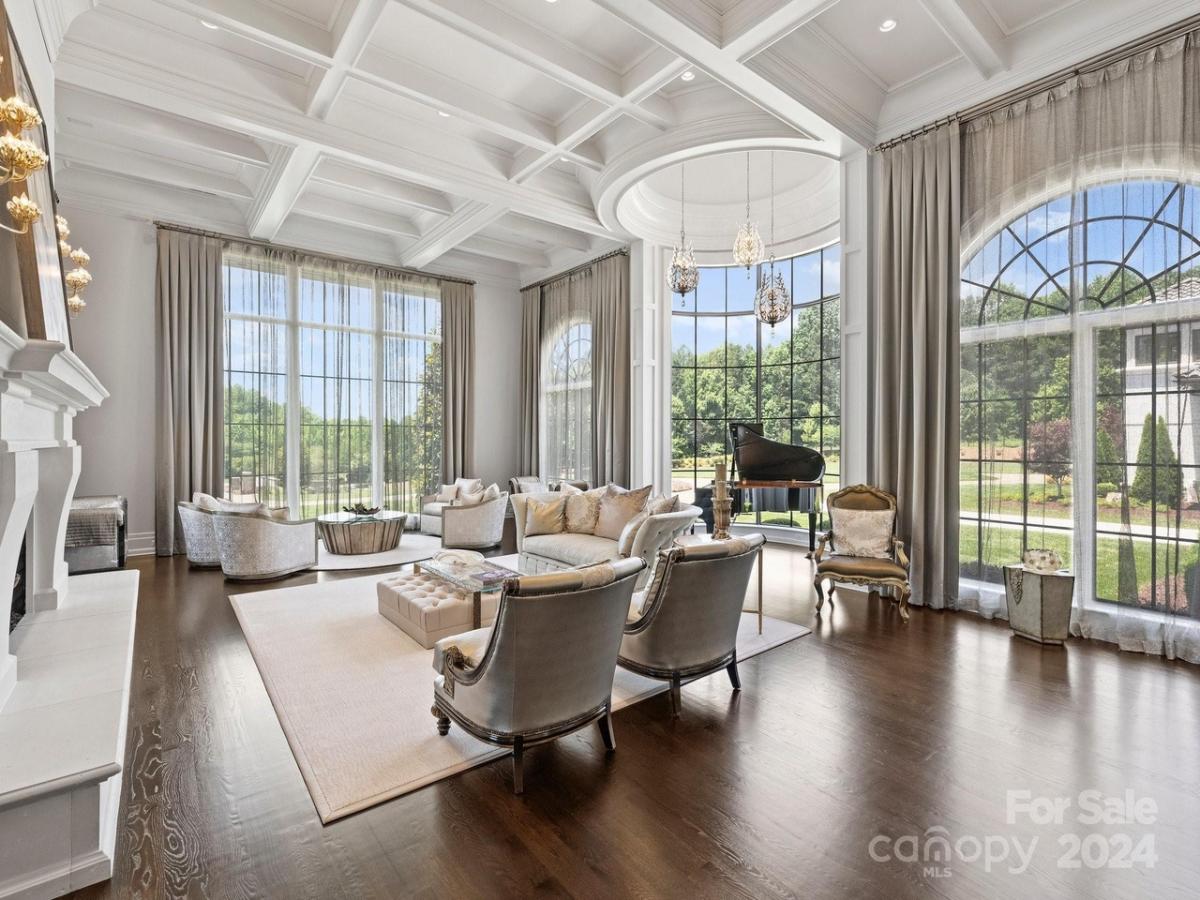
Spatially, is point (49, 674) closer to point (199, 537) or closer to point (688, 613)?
point (688, 613)

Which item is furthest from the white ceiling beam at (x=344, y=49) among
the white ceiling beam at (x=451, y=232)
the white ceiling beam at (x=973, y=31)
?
the white ceiling beam at (x=973, y=31)

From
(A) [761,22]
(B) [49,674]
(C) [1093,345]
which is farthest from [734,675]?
(A) [761,22]

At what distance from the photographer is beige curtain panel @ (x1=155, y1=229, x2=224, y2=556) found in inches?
280

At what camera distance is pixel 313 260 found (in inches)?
329

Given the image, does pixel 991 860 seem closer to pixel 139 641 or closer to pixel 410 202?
pixel 139 641

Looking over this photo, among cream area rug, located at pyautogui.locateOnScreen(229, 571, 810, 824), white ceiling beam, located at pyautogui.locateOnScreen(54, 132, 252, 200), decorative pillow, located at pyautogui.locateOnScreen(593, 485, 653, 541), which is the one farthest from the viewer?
white ceiling beam, located at pyautogui.locateOnScreen(54, 132, 252, 200)

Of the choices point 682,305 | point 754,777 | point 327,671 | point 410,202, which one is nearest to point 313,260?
point 410,202

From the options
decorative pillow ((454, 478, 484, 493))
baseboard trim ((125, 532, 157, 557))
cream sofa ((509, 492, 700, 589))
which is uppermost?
decorative pillow ((454, 478, 484, 493))

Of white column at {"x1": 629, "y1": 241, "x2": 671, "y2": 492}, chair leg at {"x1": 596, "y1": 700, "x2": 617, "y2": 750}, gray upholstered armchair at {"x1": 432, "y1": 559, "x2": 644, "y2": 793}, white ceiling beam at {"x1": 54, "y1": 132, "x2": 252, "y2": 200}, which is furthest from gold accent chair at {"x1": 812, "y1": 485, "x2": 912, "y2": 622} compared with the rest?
white ceiling beam at {"x1": 54, "y1": 132, "x2": 252, "y2": 200}

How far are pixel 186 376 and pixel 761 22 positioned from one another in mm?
7174

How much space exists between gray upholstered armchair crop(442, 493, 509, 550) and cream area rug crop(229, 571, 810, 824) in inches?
81.3

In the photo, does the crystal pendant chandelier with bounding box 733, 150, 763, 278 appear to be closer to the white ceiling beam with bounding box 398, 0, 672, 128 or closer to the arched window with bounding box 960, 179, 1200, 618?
the white ceiling beam with bounding box 398, 0, 672, 128

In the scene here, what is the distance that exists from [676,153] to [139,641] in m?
5.88

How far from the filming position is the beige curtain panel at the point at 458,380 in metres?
9.48
